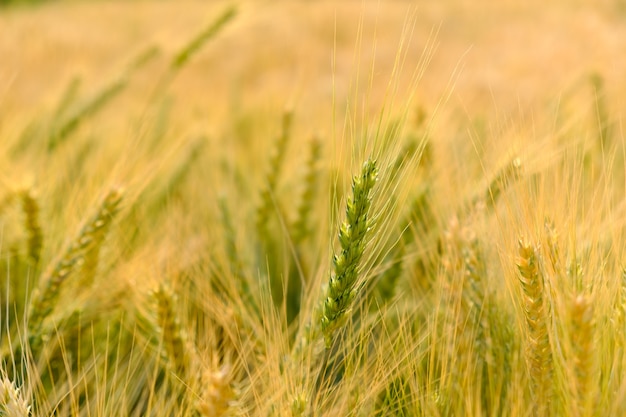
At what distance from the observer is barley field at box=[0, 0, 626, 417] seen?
652mm

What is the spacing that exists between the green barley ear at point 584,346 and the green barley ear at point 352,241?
0.20m

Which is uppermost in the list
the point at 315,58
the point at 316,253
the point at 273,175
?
the point at 315,58

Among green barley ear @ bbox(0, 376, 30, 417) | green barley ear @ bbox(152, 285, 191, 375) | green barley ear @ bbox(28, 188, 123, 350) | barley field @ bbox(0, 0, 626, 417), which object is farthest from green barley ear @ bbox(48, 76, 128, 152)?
green barley ear @ bbox(0, 376, 30, 417)

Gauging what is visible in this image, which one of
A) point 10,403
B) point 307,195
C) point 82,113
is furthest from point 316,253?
point 82,113

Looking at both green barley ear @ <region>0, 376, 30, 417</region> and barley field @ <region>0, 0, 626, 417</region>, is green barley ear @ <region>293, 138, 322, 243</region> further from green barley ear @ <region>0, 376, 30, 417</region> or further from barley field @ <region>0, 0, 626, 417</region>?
green barley ear @ <region>0, 376, 30, 417</region>

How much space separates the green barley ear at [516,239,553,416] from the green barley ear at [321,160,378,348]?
0.16 meters

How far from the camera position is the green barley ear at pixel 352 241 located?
0.63 meters

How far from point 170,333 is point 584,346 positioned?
1.64ft

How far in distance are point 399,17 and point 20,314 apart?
4437mm

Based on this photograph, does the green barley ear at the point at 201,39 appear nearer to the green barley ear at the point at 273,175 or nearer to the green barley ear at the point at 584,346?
the green barley ear at the point at 273,175

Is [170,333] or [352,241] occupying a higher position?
[352,241]

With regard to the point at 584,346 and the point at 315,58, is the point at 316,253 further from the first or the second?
the point at 315,58

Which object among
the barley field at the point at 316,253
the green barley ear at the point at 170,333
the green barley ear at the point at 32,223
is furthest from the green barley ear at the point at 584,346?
the green barley ear at the point at 32,223

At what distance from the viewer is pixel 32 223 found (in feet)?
3.35
